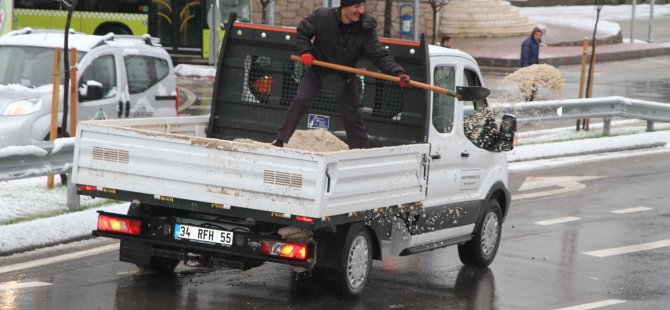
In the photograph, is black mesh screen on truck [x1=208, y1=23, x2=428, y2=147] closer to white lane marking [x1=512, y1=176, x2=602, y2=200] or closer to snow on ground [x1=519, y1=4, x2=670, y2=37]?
white lane marking [x1=512, y1=176, x2=602, y2=200]

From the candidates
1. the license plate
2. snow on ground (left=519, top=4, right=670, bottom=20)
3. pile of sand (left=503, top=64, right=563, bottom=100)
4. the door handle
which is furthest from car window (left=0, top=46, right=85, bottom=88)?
snow on ground (left=519, top=4, right=670, bottom=20)

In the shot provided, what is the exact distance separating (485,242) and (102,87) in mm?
6594

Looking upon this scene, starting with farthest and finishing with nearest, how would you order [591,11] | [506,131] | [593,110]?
[591,11]
[593,110]
[506,131]

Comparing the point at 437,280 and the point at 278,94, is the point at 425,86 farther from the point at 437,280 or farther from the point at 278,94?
the point at 437,280

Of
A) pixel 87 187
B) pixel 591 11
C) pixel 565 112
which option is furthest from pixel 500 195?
pixel 591 11

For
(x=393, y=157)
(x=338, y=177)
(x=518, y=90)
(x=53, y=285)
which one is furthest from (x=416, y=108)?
(x=518, y=90)

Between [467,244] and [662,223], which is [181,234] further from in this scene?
[662,223]

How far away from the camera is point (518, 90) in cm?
2212

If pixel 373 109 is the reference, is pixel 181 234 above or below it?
below

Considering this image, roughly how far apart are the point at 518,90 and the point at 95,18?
14879mm

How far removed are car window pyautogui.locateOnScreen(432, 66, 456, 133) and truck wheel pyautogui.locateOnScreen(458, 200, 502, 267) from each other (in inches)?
45.3

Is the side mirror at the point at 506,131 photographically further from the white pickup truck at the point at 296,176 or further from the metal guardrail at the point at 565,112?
the metal guardrail at the point at 565,112

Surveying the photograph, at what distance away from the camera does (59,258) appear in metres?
10.7

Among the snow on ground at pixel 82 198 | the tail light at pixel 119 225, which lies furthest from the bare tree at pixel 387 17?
the tail light at pixel 119 225
